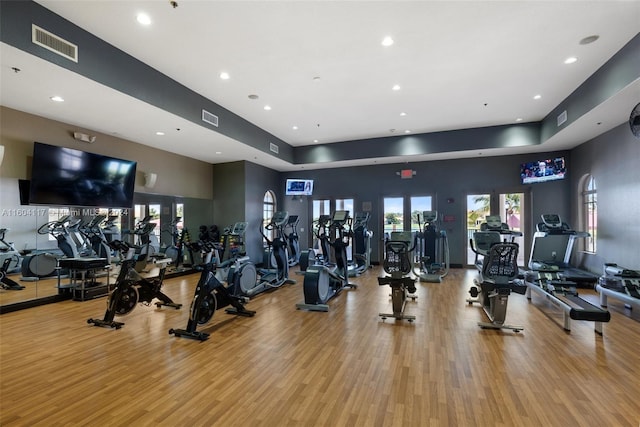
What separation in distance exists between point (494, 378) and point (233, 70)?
532 cm

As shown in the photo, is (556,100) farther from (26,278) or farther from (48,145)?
(26,278)

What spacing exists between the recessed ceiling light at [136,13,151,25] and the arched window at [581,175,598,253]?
9259 millimetres

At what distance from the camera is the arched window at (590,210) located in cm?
698

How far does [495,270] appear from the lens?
4.24 m

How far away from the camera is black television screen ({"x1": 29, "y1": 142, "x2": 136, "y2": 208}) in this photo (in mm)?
5125

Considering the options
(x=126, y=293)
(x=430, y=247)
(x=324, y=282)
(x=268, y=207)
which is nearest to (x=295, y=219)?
(x=324, y=282)

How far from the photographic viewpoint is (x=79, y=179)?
5707 mm

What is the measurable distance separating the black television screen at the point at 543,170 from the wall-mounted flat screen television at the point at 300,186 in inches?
258

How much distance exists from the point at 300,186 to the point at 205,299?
23.8ft

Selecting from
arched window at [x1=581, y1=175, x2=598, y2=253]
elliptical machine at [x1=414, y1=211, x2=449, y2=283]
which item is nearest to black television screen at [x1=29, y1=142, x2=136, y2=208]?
elliptical machine at [x1=414, y1=211, x2=449, y2=283]

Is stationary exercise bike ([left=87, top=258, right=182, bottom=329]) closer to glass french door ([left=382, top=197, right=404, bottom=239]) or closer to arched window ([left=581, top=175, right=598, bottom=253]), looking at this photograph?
glass french door ([left=382, top=197, right=404, bottom=239])

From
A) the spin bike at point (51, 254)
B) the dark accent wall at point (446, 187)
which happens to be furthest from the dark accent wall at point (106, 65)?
the dark accent wall at point (446, 187)

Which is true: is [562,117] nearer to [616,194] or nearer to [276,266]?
[616,194]

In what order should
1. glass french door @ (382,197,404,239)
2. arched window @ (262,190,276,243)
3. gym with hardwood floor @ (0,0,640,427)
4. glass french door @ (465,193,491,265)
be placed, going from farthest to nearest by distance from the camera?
arched window @ (262,190,276,243)
glass french door @ (382,197,404,239)
glass french door @ (465,193,491,265)
gym with hardwood floor @ (0,0,640,427)
